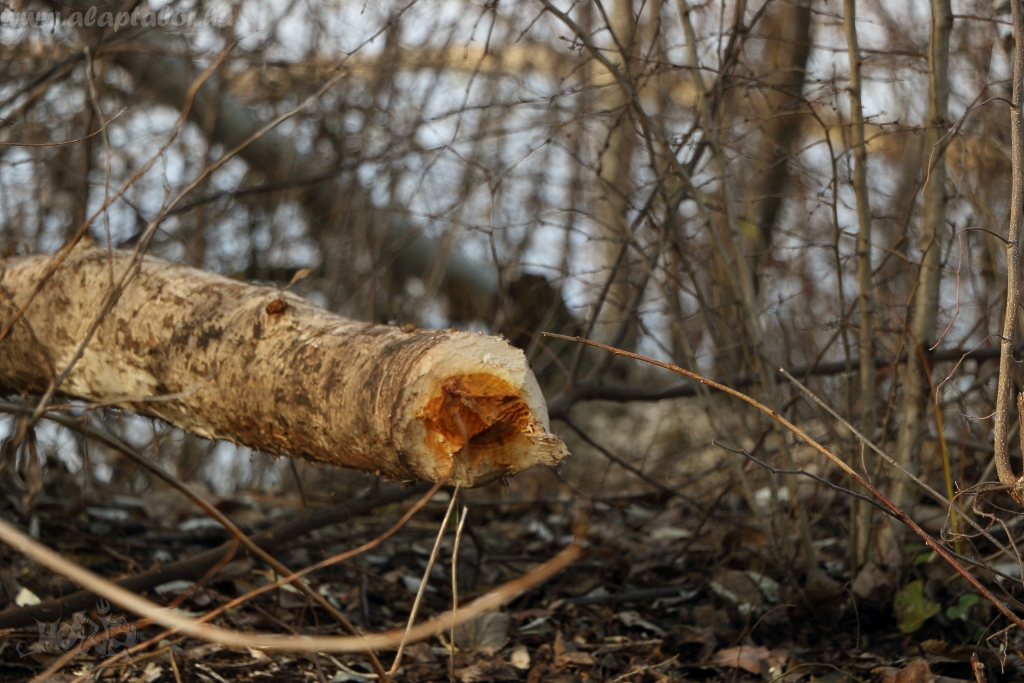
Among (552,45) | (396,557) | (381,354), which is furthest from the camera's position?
(552,45)

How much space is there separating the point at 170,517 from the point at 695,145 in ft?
8.31

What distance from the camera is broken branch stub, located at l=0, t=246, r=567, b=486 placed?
1.63m

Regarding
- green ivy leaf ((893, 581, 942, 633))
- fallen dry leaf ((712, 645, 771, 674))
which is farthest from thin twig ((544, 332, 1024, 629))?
fallen dry leaf ((712, 645, 771, 674))

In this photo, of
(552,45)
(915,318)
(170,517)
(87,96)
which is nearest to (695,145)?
(915,318)

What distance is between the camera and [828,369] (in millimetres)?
2904

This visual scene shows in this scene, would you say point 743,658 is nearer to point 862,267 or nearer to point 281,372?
point 862,267

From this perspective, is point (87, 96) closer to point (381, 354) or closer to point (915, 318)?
point (381, 354)

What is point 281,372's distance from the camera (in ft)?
6.18
